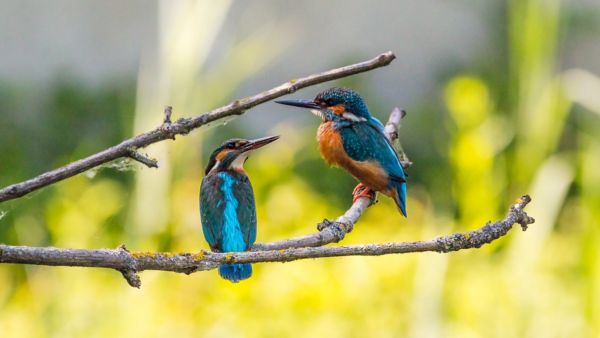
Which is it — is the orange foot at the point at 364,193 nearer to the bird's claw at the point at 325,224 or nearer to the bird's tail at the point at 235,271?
the bird's claw at the point at 325,224

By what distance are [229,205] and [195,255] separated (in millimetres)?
299

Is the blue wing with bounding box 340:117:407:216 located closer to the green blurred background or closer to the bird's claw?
the bird's claw

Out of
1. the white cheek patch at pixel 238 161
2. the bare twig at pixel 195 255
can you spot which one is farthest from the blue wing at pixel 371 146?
the bare twig at pixel 195 255

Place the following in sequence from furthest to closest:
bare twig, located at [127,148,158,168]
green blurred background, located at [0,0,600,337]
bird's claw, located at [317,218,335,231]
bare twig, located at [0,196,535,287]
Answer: green blurred background, located at [0,0,600,337], bird's claw, located at [317,218,335,231], bare twig, located at [127,148,158,168], bare twig, located at [0,196,535,287]

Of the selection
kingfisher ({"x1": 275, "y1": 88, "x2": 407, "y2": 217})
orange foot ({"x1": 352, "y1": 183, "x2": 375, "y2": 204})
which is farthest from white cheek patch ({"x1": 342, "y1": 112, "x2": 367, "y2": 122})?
orange foot ({"x1": 352, "y1": 183, "x2": 375, "y2": 204})

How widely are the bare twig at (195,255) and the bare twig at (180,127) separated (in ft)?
0.27

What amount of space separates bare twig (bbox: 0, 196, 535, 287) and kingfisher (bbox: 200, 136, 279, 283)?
203 millimetres

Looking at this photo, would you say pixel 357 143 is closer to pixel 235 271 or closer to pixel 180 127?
pixel 235 271

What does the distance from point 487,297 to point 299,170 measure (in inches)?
65.5

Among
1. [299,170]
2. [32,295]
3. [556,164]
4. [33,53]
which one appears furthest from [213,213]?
[33,53]

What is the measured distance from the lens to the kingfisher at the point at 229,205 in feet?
4.12

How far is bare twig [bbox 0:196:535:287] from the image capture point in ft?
3.19

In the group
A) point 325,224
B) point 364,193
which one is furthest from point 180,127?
point 364,193

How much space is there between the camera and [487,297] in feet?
11.1
